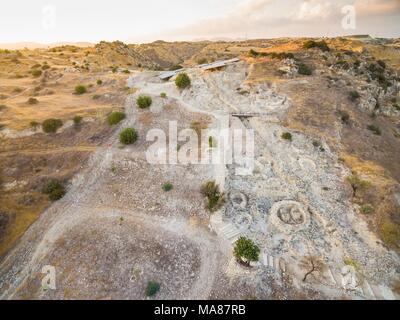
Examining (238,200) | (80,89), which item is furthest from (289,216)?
(80,89)

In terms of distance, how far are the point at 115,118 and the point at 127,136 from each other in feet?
20.3

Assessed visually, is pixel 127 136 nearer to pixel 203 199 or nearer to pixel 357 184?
pixel 203 199

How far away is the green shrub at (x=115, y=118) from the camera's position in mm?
43406

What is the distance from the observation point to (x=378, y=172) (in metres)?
33.4

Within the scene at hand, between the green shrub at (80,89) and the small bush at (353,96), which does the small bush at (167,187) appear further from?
the small bush at (353,96)

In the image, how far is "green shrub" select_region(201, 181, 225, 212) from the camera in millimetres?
30188

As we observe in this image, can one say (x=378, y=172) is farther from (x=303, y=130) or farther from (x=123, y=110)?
(x=123, y=110)

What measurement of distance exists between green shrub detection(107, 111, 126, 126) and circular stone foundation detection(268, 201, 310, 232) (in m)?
27.7

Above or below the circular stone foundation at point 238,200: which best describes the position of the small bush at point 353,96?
above

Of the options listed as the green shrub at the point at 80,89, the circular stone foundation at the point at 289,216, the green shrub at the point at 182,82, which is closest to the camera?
the circular stone foundation at the point at 289,216

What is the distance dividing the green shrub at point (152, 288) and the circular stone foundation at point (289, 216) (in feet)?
43.5

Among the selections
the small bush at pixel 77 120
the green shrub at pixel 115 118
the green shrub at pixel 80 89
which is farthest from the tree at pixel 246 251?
the green shrub at pixel 80 89

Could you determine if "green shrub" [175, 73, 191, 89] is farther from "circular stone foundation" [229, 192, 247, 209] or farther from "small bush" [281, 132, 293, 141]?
"circular stone foundation" [229, 192, 247, 209]

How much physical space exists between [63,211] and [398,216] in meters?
36.1
